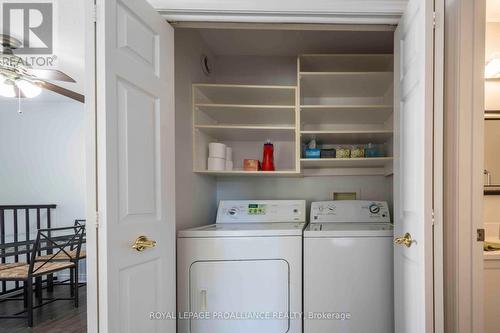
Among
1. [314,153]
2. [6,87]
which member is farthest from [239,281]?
[6,87]

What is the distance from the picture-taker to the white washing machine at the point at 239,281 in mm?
1871

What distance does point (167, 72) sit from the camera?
157cm

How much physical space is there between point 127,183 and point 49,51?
2291mm

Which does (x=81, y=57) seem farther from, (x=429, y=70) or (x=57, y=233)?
(x=429, y=70)

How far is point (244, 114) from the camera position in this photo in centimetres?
255

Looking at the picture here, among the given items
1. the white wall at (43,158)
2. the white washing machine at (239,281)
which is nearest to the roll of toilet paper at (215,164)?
the white washing machine at (239,281)

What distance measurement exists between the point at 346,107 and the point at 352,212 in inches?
34.7

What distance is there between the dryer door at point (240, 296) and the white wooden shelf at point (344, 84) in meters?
1.46

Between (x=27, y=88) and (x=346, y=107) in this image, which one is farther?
(x=27, y=88)

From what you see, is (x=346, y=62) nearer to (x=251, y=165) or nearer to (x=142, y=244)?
(x=251, y=165)

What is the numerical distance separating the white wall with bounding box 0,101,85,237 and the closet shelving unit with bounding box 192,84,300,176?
7.84 feet

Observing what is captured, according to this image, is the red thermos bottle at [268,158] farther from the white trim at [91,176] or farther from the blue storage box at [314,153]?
the white trim at [91,176]

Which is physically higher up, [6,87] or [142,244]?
[6,87]

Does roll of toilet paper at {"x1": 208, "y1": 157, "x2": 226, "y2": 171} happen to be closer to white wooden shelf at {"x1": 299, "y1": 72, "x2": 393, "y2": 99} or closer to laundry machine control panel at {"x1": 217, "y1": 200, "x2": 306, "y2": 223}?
laundry machine control panel at {"x1": 217, "y1": 200, "x2": 306, "y2": 223}
